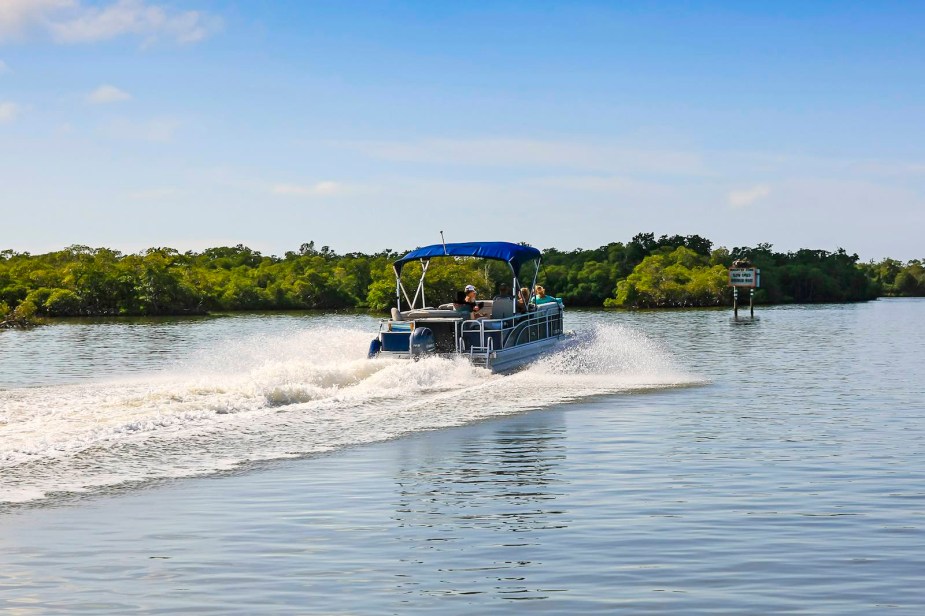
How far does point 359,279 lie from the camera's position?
149 meters

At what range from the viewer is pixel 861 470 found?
14.2 meters

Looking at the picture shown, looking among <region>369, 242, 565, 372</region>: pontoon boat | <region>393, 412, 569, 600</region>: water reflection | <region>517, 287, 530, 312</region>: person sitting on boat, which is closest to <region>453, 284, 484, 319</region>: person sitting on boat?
<region>369, 242, 565, 372</region>: pontoon boat

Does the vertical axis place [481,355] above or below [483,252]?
below

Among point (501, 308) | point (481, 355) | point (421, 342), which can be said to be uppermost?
point (501, 308)

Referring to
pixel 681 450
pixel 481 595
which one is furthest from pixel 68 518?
pixel 681 450

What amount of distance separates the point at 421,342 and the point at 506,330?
2537mm

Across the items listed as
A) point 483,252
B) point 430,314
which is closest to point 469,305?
point 430,314

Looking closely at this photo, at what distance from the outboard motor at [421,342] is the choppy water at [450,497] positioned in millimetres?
623

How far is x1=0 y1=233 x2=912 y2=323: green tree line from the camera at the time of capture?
11275cm

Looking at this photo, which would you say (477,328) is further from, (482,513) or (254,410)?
(482,513)

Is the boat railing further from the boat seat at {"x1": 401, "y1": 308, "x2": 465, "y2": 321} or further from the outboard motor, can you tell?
the outboard motor

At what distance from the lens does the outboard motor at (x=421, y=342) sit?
81.9ft

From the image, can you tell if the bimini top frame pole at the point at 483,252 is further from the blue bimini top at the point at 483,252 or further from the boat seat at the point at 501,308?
the boat seat at the point at 501,308

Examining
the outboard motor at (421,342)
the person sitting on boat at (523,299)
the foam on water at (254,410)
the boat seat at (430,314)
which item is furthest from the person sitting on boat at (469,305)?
the foam on water at (254,410)
